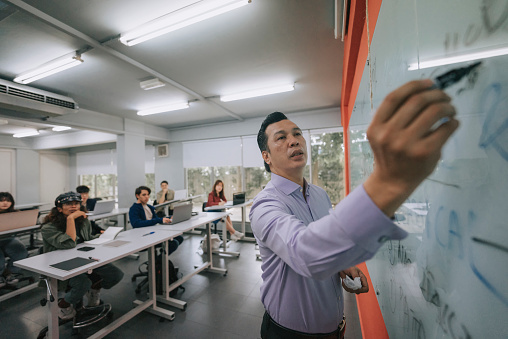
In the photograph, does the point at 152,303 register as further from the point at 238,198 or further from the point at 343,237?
the point at 343,237

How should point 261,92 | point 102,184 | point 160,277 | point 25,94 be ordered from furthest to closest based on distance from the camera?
point 102,184 → point 261,92 → point 25,94 → point 160,277

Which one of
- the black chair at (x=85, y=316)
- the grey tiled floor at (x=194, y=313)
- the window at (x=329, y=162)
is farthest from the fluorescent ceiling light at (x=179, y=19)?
the window at (x=329, y=162)

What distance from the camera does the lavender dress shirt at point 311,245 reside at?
33 centimetres

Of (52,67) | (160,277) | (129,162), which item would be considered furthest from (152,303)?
(129,162)

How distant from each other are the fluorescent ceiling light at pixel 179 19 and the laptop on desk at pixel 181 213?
2.27 m

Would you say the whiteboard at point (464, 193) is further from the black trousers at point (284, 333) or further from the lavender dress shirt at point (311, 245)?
the black trousers at point (284, 333)

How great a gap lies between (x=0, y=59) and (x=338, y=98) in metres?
5.26

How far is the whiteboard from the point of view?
0.30 metres

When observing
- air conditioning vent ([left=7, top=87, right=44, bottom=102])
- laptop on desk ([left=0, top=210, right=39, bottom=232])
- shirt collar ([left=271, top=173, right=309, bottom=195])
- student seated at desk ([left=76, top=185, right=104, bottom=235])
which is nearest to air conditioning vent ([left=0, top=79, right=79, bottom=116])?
air conditioning vent ([left=7, top=87, right=44, bottom=102])

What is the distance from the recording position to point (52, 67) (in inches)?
105

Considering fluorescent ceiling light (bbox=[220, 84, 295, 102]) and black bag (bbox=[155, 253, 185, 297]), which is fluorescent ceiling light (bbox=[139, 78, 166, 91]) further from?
black bag (bbox=[155, 253, 185, 297])

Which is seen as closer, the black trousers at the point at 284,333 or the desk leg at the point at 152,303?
the black trousers at the point at 284,333

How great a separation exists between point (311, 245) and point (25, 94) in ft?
15.2

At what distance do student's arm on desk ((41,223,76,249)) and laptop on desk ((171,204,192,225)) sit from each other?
126 centimetres
